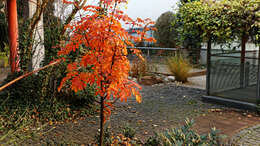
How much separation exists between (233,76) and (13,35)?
4.73m

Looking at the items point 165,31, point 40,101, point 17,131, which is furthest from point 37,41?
point 165,31

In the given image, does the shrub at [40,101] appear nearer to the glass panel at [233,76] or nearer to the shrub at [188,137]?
the shrub at [188,137]

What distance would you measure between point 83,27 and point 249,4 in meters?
3.69

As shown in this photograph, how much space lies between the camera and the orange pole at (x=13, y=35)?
4.85m

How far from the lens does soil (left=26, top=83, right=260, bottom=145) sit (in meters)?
3.98

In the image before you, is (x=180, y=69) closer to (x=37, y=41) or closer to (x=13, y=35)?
(x=37, y=41)

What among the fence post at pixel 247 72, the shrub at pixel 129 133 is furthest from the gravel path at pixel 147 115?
the fence post at pixel 247 72

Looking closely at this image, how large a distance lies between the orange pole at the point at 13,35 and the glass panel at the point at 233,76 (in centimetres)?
415

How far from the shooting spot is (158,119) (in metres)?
4.73

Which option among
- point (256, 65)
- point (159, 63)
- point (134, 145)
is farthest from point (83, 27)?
point (159, 63)

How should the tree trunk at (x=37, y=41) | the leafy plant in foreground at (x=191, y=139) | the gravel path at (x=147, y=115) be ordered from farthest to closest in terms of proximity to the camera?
the tree trunk at (x=37, y=41)
the gravel path at (x=147, y=115)
the leafy plant in foreground at (x=191, y=139)

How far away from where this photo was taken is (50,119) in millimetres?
4449

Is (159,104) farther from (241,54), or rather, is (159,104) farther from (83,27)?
(83,27)

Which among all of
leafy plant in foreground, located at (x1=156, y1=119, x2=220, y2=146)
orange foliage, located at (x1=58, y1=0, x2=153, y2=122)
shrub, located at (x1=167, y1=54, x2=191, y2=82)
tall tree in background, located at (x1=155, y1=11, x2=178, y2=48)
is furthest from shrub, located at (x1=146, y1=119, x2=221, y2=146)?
tall tree in background, located at (x1=155, y1=11, x2=178, y2=48)
